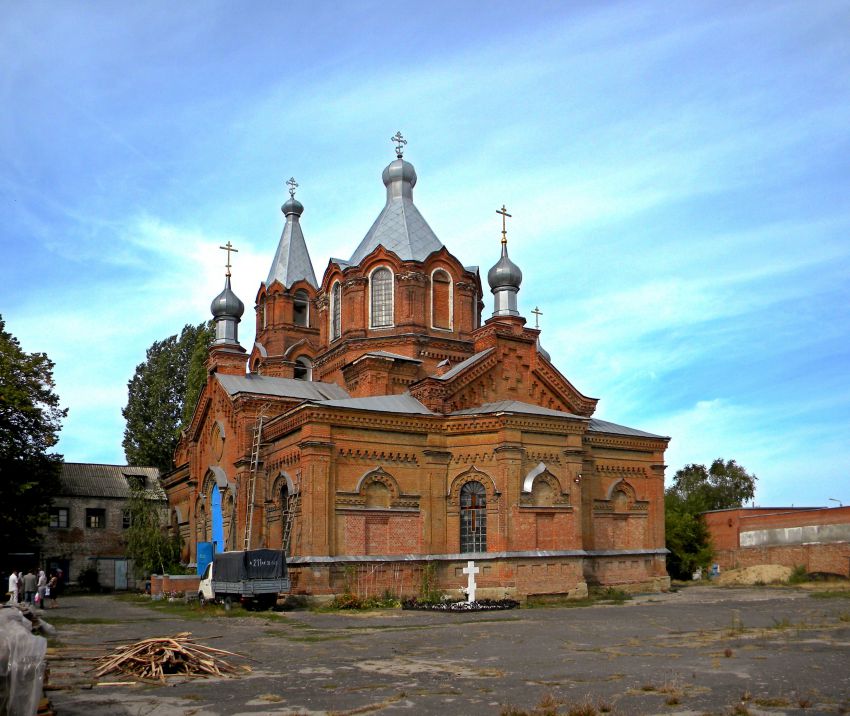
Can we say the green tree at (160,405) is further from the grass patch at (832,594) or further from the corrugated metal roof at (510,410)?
the grass patch at (832,594)

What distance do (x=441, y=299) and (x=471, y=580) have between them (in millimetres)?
10990

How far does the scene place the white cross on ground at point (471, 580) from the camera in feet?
77.4

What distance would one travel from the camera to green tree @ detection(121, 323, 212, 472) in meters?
46.8

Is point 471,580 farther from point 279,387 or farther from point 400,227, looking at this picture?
point 400,227

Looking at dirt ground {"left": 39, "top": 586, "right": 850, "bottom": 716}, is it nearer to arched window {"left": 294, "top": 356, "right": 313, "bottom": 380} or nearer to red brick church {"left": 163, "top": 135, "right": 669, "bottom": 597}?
red brick church {"left": 163, "top": 135, "right": 669, "bottom": 597}

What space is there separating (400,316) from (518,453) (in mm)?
7757

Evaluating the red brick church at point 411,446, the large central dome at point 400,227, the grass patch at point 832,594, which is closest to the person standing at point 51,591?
the red brick church at point 411,446

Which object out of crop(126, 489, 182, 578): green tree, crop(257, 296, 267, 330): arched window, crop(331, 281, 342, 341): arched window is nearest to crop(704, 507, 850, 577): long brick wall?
crop(331, 281, 342, 341): arched window

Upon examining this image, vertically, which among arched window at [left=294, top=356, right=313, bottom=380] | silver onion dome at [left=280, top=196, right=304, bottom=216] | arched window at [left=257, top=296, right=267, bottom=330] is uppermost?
silver onion dome at [left=280, top=196, right=304, bottom=216]

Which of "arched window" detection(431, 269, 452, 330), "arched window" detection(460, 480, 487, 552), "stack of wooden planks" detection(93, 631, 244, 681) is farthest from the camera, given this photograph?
"arched window" detection(431, 269, 452, 330)

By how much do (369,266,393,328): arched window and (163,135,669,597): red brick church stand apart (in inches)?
2.1

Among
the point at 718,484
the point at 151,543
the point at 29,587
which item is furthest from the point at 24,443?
the point at 718,484

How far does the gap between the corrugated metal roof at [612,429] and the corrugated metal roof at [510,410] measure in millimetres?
3129

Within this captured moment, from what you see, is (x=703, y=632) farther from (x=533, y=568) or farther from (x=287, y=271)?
(x=287, y=271)
